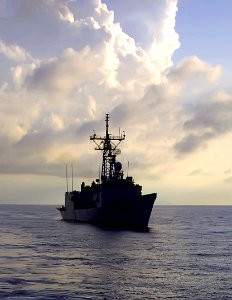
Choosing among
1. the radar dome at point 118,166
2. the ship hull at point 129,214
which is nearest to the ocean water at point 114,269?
the ship hull at point 129,214

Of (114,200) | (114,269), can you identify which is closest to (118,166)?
(114,200)

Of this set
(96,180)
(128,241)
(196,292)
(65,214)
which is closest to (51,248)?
(128,241)

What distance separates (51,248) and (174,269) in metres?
18.2

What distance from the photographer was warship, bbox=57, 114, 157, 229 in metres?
77.5

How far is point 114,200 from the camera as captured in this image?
262ft

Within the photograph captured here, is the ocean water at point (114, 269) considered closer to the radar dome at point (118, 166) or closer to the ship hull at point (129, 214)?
the ship hull at point (129, 214)

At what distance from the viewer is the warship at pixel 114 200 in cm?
7750

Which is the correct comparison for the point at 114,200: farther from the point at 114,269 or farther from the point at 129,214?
the point at 114,269

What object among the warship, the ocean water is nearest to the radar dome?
the warship

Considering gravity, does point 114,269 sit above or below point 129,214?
below

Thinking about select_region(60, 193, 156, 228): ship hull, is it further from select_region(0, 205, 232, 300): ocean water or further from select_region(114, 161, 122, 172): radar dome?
select_region(0, 205, 232, 300): ocean water

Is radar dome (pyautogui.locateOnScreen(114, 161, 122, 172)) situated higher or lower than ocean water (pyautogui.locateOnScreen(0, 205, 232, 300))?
higher

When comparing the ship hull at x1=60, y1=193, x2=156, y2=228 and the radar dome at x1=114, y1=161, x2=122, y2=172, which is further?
the radar dome at x1=114, y1=161, x2=122, y2=172

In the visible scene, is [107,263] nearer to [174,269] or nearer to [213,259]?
[174,269]
